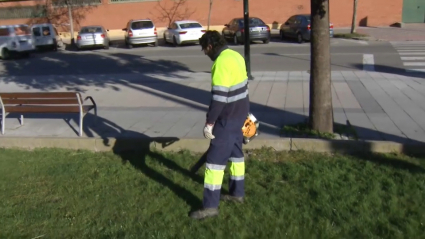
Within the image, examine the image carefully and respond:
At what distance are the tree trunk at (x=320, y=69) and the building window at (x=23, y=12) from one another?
118 feet

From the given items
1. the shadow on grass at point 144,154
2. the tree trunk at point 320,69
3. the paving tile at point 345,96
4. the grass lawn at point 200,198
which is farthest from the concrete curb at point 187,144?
the paving tile at point 345,96

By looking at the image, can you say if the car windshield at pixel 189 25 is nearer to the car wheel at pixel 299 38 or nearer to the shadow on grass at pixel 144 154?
the car wheel at pixel 299 38

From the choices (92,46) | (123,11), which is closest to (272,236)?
(92,46)

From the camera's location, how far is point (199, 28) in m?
28.9

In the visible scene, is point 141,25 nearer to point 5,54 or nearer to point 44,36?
point 44,36

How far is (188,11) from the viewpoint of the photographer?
38.1 meters

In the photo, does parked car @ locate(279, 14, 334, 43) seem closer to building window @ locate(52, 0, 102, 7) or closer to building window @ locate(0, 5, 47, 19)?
building window @ locate(52, 0, 102, 7)

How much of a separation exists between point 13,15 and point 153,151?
3803 centimetres

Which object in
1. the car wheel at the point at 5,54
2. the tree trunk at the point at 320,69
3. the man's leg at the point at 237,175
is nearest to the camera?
the man's leg at the point at 237,175

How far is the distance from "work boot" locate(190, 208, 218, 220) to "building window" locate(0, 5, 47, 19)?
125ft

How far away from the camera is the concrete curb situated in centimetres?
647

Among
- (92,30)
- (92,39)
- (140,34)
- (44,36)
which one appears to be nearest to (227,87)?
(140,34)

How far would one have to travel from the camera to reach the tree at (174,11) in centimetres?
3803

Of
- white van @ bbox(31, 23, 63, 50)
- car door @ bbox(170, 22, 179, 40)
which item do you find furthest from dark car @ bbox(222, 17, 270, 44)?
white van @ bbox(31, 23, 63, 50)
